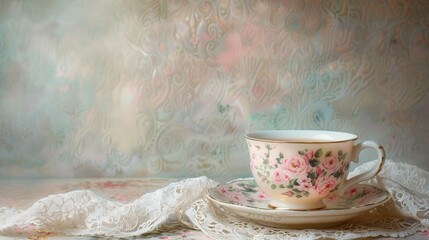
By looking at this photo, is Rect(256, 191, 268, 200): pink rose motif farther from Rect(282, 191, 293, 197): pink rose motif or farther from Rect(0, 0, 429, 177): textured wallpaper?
Rect(0, 0, 429, 177): textured wallpaper

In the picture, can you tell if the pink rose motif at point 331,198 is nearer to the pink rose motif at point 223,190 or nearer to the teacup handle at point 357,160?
the teacup handle at point 357,160

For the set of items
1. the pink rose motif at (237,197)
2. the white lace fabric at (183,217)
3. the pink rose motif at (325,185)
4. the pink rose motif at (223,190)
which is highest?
the pink rose motif at (325,185)

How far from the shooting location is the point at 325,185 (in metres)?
0.65

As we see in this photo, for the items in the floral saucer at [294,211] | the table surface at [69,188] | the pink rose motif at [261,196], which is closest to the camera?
the floral saucer at [294,211]

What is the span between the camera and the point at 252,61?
101 cm

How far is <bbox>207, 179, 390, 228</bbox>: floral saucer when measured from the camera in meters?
0.62

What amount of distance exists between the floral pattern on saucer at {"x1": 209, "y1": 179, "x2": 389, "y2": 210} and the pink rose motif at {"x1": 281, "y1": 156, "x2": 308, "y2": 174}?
2.2 inches

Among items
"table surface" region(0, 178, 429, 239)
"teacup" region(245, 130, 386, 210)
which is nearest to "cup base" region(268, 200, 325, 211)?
"teacup" region(245, 130, 386, 210)

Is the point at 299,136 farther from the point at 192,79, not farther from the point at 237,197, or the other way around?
the point at 192,79

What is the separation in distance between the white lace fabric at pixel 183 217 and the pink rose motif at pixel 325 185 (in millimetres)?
44

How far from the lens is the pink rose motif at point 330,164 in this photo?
2.11 ft

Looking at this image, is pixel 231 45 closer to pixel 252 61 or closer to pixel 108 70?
pixel 252 61

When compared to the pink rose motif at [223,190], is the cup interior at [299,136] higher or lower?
higher

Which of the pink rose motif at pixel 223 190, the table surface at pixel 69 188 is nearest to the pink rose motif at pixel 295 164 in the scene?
the pink rose motif at pixel 223 190
